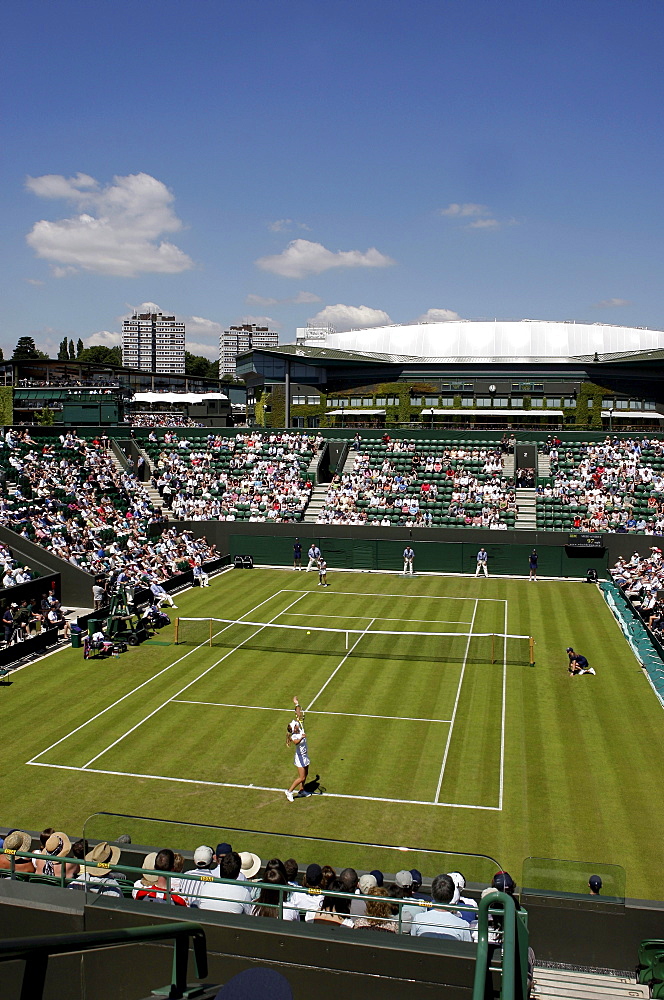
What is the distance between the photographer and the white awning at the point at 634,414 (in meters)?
66.2

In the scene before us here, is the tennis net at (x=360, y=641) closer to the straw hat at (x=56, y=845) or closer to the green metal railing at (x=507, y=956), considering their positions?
the straw hat at (x=56, y=845)

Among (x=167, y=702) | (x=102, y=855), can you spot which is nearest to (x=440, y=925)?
(x=102, y=855)

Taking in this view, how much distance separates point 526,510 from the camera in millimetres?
42531

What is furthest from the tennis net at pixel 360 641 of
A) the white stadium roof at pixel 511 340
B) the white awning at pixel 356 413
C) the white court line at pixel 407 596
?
the white stadium roof at pixel 511 340

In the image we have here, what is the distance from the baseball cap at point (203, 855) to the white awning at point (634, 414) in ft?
201

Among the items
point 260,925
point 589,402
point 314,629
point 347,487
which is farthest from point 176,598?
point 589,402

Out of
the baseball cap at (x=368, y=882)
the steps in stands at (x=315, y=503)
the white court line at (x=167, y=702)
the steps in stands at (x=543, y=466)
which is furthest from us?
the steps in stands at (x=543, y=466)

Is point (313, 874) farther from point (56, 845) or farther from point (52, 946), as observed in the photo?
point (52, 946)

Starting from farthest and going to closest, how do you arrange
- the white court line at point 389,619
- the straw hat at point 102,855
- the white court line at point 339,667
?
the white court line at point 389,619 → the white court line at point 339,667 → the straw hat at point 102,855

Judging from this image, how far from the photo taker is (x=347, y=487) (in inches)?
1801

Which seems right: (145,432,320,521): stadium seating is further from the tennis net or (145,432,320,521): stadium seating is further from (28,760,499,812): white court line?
(28,760,499,812): white court line

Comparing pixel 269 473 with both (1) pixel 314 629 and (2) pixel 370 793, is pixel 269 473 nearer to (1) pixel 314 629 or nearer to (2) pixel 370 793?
(1) pixel 314 629

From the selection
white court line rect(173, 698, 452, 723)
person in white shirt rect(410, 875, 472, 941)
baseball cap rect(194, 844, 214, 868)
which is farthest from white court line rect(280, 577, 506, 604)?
person in white shirt rect(410, 875, 472, 941)

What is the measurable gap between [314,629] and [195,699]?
7230mm
